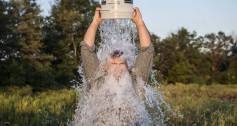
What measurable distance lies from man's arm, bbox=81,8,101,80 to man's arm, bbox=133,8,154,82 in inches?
13.5

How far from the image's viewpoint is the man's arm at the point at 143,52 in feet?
15.0

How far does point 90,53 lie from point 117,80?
344mm

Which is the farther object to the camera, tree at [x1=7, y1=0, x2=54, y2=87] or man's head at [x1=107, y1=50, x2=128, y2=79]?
tree at [x1=7, y1=0, x2=54, y2=87]

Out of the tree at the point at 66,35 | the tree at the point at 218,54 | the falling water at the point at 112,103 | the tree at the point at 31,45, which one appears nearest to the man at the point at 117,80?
the falling water at the point at 112,103

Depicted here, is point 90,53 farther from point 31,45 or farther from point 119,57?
point 31,45

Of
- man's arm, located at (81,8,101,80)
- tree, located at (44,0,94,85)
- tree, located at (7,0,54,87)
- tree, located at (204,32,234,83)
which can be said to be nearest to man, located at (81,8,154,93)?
man's arm, located at (81,8,101,80)

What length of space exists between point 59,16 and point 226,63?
33.5m

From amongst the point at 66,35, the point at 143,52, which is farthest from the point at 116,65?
the point at 66,35

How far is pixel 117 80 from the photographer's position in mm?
4566

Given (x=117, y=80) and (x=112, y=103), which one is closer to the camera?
(x=117, y=80)

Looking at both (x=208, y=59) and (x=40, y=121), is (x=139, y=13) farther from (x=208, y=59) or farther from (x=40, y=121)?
(x=208, y=59)

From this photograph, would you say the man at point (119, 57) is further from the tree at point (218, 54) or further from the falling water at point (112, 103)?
the tree at point (218, 54)

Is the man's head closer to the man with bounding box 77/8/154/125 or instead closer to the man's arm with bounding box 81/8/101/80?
the man with bounding box 77/8/154/125

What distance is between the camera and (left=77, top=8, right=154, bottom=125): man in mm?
4543
